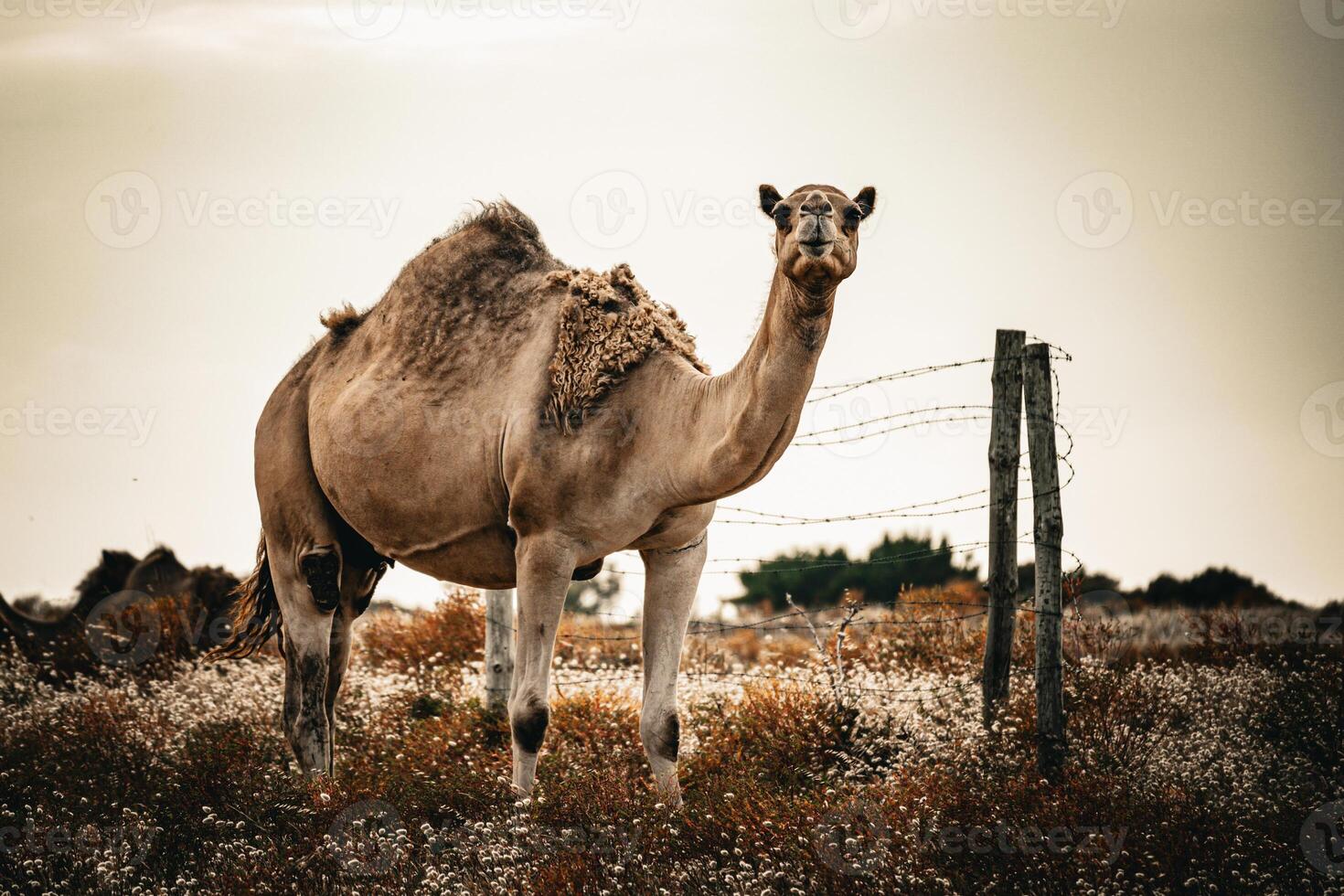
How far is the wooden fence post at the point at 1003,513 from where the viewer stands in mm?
8812

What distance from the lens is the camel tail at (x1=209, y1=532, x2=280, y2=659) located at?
9602 millimetres

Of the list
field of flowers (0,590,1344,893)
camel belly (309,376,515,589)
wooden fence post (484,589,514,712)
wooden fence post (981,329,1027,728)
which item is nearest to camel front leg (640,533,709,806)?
field of flowers (0,590,1344,893)

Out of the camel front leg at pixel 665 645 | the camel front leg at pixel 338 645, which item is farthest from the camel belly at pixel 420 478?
the camel front leg at pixel 338 645

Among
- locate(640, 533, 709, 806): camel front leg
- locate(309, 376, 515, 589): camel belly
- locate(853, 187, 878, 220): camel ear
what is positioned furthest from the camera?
locate(309, 376, 515, 589): camel belly

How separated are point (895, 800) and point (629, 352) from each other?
111 inches

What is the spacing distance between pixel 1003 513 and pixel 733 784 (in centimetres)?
293

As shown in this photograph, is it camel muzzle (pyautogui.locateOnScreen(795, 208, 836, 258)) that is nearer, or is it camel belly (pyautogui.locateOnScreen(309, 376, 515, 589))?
camel muzzle (pyautogui.locateOnScreen(795, 208, 836, 258))

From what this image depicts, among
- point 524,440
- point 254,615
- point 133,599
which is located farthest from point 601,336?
point 133,599

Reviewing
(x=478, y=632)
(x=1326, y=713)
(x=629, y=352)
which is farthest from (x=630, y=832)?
(x=478, y=632)

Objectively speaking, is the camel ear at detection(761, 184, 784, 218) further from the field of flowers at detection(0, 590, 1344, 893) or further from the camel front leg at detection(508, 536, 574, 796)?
the field of flowers at detection(0, 590, 1344, 893)

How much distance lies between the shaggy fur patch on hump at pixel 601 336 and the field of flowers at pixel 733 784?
2161 mm

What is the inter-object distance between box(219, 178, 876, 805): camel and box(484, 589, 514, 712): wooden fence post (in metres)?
1.69

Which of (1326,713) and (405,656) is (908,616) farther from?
(405,656)

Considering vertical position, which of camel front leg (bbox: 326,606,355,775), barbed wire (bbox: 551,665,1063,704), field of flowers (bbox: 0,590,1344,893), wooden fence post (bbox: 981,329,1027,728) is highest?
wooden fence post (bbox: 981,329,1027,728)
